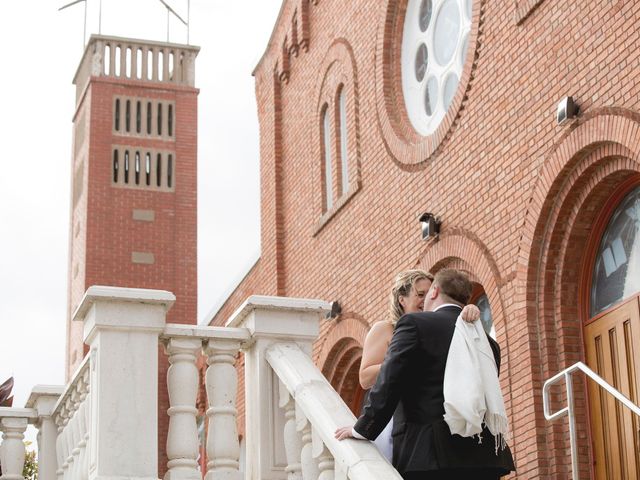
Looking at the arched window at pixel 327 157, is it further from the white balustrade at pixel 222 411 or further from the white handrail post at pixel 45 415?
the white balustrade at pixel 222 411

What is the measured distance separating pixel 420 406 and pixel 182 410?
5.31 ft

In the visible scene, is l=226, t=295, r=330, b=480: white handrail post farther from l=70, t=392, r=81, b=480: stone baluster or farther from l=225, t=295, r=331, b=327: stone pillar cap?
l=70, t=392, r=81, b=480: stone baluster

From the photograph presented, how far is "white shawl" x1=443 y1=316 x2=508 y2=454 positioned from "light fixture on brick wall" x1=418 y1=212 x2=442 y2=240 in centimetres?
729

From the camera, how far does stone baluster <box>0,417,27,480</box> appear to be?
8.04 metres

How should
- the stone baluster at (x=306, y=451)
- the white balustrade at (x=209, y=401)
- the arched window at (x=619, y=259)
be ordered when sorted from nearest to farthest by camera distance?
the stone baluster at (x=306, y=451) < the white balustrade at (x=209, y=401) < the arched window at (x=619, y=259)

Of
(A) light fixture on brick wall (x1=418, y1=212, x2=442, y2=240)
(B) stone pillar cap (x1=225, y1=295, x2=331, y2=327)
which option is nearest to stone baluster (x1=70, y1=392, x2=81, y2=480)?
(B) stone pillar cap (x1=225, y1=295, x2=331, y2=327)

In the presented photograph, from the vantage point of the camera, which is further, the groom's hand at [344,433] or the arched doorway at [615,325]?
the arched doorway at [615,325]

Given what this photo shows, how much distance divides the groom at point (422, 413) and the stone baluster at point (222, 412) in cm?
122

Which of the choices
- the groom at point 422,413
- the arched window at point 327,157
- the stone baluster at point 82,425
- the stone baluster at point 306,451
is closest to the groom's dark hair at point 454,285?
the groom at point 422,413

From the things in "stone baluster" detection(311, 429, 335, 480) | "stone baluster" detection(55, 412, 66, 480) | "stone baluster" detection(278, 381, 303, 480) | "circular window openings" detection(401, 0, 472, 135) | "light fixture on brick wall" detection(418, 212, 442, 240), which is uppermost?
"circular window openings" detection(401, 0, 472, 135)

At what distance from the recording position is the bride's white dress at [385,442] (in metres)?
5.70

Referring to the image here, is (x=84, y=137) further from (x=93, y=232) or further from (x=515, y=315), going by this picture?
(x=515, y=315)

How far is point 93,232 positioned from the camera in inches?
1458

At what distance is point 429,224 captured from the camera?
12.8 m
